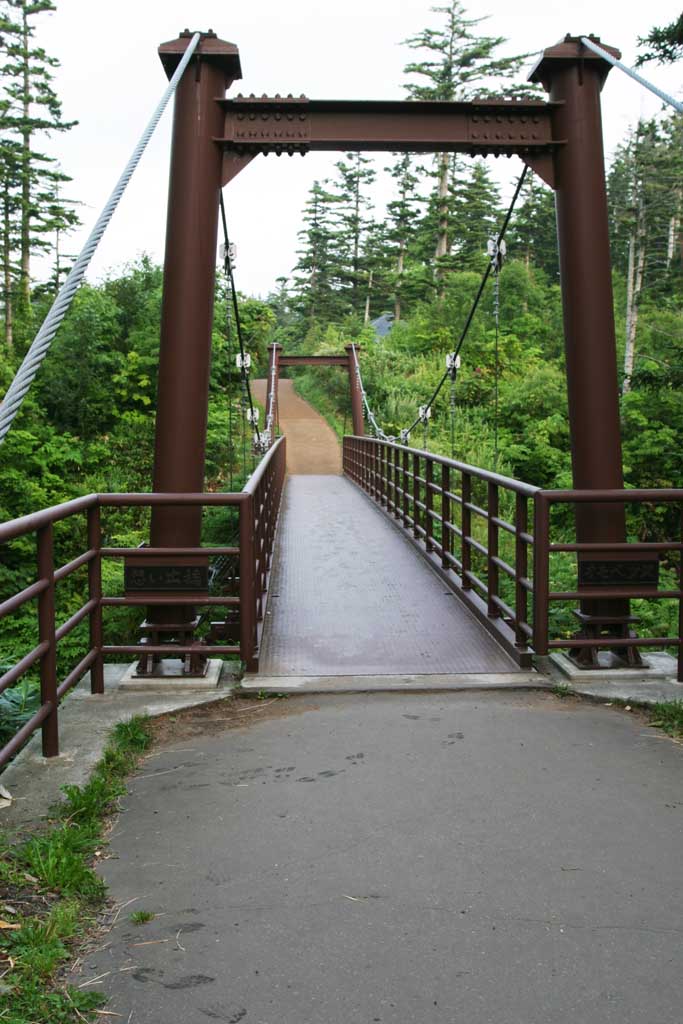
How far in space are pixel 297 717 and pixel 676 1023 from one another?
2669mm

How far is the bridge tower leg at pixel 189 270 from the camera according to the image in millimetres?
5570

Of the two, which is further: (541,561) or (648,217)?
(648,217)

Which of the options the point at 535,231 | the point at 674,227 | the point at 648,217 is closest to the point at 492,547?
the point at 648,217

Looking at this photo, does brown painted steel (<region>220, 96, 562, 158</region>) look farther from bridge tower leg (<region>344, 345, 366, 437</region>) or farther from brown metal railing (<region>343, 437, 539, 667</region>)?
bridge tower leg (<region>344, 345, 366, 437</region>)

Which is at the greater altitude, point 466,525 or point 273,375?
point 273,375

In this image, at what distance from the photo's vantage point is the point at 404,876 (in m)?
2.87

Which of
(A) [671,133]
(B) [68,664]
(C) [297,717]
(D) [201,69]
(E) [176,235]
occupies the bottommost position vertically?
(B) [68,664]

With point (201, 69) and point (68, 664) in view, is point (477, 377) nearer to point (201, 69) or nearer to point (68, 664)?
point (68, 664)

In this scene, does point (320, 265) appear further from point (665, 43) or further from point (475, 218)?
point (665, 43)

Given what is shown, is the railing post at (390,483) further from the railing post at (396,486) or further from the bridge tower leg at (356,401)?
the bridge tower leg at (356,401)

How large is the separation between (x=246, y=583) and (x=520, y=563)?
1.58 metres

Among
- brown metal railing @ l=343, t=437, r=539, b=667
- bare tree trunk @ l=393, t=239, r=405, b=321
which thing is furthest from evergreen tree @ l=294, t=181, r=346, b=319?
brown metal railing @ l=343, t=437, r=539, b=667

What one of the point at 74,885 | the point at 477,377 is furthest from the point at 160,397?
the point at 477,377

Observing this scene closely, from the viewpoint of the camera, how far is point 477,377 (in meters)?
25.4
